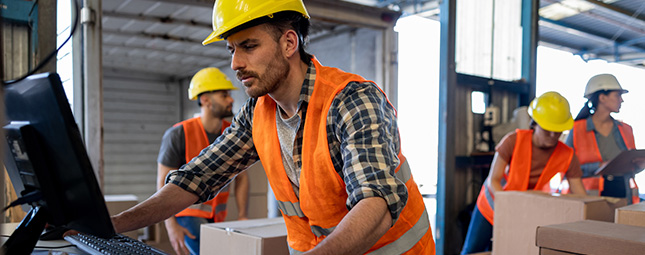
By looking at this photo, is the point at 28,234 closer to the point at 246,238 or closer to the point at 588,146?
the point at 246,238

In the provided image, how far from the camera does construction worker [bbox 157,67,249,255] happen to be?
117 inches

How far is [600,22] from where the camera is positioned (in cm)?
827

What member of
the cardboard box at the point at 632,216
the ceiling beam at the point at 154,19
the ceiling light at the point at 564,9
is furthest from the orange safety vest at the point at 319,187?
the ceiling light at the point at 564,9

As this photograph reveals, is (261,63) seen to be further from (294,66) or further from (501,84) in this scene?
(501,84)

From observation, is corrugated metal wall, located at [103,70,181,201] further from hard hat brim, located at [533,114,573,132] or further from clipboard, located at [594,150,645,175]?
clipboard, located at [594,150,645,175]

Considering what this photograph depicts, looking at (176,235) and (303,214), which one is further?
(176,235)

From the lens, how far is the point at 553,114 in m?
3.07

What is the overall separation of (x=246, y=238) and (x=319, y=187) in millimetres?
659

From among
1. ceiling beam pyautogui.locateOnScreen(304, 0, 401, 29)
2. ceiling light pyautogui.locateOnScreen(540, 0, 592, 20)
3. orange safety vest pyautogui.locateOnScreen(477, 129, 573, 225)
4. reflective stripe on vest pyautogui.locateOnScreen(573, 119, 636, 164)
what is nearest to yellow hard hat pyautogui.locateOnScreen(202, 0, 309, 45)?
orange safety vest pyautogui.locateOnScreen(477, 129, 573, 225)

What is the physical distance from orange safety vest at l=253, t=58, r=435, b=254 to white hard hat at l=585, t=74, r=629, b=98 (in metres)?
2.95

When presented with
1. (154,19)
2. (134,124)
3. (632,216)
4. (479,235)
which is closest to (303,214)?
(632,216)

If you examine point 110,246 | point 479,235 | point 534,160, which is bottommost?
point 479,235

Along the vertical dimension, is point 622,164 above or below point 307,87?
below

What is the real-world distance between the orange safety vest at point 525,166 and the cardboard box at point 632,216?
1.30m
